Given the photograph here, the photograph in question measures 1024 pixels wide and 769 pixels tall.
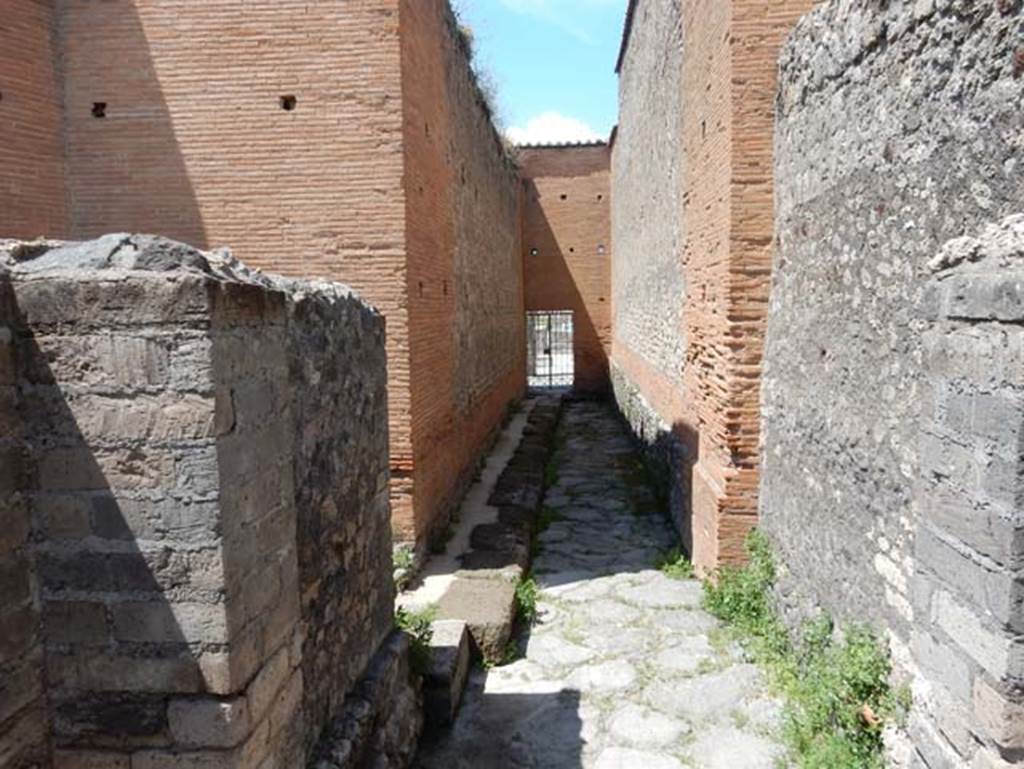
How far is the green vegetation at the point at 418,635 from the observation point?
13.5 feet

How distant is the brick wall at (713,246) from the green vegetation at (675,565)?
0.48ft

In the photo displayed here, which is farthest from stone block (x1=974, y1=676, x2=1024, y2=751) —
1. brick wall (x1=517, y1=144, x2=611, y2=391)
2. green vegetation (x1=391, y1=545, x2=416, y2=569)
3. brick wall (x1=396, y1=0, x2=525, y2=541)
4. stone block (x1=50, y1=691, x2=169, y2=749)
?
brick wall (x1=517, y1=144, x2=611, y2=391)

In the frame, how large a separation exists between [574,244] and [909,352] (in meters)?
15.7

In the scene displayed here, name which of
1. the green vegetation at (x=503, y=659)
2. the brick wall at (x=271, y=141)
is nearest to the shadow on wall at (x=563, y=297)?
the brick wall at (x=271, y=141)

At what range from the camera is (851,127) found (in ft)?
12.1

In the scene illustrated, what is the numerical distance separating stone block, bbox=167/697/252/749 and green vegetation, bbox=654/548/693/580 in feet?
15.4

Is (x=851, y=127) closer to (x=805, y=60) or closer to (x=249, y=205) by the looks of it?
(x=805, y=60)

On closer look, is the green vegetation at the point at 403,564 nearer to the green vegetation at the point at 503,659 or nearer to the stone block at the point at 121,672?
the green vegetation at the point at 503,659

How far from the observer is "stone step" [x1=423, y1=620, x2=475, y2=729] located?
407 cm

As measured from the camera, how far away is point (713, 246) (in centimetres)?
555

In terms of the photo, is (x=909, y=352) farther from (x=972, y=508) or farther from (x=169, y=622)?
(x=169, y=622)

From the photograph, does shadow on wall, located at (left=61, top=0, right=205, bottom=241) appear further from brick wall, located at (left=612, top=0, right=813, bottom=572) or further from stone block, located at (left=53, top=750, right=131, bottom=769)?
stone block, located at (left=53, top=750, right=131, bottom=769)

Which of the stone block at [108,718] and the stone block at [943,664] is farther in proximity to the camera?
the stone block at [943,664]

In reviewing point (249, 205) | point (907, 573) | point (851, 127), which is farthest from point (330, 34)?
point (907, 573)
